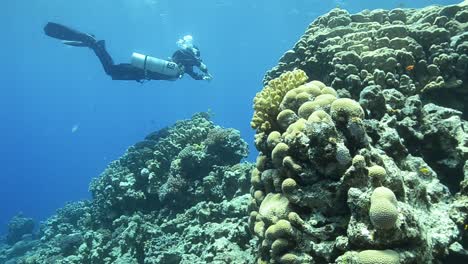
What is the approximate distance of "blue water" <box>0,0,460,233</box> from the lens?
2420 inches

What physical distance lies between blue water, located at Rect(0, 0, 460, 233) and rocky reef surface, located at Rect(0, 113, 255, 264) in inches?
1472

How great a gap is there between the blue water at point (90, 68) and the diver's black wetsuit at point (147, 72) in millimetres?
32937

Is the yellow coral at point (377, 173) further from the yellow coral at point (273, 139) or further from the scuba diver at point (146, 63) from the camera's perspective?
the scuba diver at point (146, 63)

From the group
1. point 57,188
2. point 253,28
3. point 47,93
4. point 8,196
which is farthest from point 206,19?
point 47,93

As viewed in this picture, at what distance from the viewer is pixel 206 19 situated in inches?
2808

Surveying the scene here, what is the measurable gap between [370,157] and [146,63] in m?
12.6

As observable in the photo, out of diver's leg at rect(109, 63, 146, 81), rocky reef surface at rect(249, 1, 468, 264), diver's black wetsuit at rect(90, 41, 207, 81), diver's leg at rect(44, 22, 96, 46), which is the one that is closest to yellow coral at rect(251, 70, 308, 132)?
rocky reef surface at rect(249, 1, 468, 264)

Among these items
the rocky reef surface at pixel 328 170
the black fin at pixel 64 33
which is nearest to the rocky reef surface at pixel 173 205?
the rocky reef surface at pixel 328 170

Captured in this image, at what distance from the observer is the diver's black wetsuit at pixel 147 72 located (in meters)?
15.7

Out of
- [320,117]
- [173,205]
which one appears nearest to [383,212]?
[320,117]

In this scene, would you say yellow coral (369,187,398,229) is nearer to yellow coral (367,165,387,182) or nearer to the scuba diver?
yellow coral (367,165,387,182)

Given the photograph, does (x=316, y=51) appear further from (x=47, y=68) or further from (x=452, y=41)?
(x=47, y=68)

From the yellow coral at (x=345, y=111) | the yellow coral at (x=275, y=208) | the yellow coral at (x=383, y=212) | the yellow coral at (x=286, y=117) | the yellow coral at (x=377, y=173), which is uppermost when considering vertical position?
the yellow coral at (x=286, y=117)

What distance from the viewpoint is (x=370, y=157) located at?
4.44 meters
